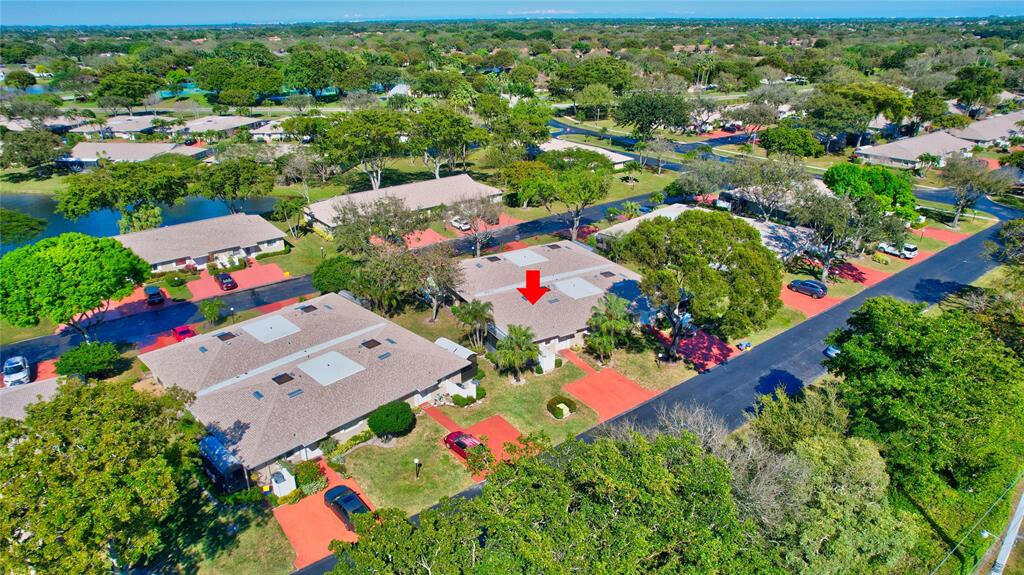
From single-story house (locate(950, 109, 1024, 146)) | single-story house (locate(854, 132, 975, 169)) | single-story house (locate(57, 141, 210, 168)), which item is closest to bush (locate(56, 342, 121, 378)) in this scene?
single-story house (locate(57, 141, 210, 168))

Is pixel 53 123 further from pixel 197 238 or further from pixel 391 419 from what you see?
pixel 391 419

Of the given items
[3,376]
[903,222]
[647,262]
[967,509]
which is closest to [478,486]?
[647,262]

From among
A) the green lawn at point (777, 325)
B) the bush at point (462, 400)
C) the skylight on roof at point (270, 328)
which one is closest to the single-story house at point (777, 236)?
the green lawn at point (777, 325)

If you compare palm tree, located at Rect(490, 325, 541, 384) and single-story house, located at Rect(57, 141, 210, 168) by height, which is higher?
single-story house, located at Rect(57, 141, 210, 168)

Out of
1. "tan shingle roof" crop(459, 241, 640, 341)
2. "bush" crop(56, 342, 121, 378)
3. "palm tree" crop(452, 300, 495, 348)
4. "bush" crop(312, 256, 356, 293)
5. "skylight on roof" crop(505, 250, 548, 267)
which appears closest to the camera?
"bush" crop(56, 342, 121, 378)

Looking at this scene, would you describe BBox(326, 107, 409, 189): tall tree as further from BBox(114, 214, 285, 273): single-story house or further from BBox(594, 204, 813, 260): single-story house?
BBox(594, 204, 813, 260): single-story house

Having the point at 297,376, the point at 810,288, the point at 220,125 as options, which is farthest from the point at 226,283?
the point at 220,125
